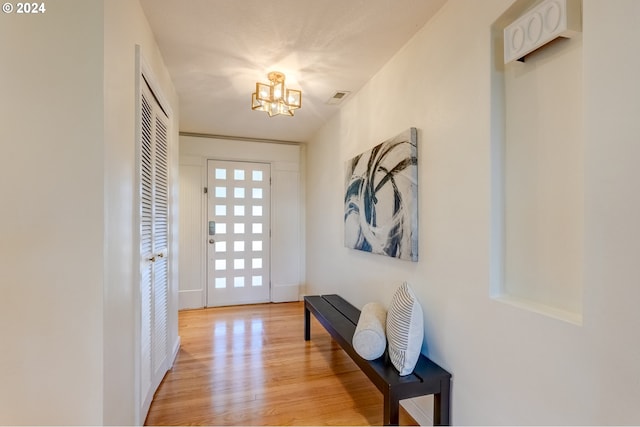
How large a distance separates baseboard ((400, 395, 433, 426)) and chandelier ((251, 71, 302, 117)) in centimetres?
227

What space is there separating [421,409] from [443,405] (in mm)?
317

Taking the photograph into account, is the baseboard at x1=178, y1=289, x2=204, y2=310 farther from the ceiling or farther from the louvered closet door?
the ceiling

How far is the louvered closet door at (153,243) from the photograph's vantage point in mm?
1769

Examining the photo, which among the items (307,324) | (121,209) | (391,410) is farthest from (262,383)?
(121,209)

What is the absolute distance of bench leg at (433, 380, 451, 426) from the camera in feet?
5.04

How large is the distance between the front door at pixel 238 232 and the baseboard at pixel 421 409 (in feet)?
9.44

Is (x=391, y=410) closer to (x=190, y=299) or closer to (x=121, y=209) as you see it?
(x=121, y=209)

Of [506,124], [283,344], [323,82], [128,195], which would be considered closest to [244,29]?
[323,82]

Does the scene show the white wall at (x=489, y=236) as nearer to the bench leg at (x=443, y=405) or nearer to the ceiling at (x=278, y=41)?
the bench leg at (x=443, y=405)

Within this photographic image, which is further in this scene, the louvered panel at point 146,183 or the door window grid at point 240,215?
the door window grid at point 240,215

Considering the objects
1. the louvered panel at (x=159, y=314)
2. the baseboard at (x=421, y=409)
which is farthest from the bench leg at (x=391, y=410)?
the louvered panel at (x=159, y=314)

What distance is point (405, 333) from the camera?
1614 mm

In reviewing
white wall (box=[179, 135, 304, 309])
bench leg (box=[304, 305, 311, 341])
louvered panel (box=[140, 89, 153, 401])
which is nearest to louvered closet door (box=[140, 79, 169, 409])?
louvered panel (box=[140, 89, 153, 401])

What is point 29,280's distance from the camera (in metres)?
1.06
